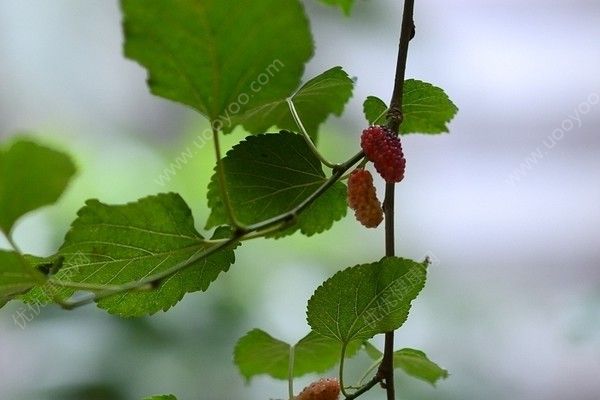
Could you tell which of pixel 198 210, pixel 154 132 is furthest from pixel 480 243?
pixel 154 132

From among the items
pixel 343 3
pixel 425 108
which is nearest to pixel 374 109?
pixel 425 108

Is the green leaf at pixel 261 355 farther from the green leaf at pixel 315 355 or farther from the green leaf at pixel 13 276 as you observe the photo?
the green leaf at pixel 13 276

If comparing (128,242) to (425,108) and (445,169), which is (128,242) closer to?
(425,108)

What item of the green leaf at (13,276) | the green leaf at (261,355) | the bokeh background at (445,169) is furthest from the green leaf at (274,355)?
the bokeh background at (445,169)

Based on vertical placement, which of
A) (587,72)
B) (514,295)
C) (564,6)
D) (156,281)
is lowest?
(156,281)

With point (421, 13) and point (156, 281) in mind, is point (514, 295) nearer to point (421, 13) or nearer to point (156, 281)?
point (421, 13)
